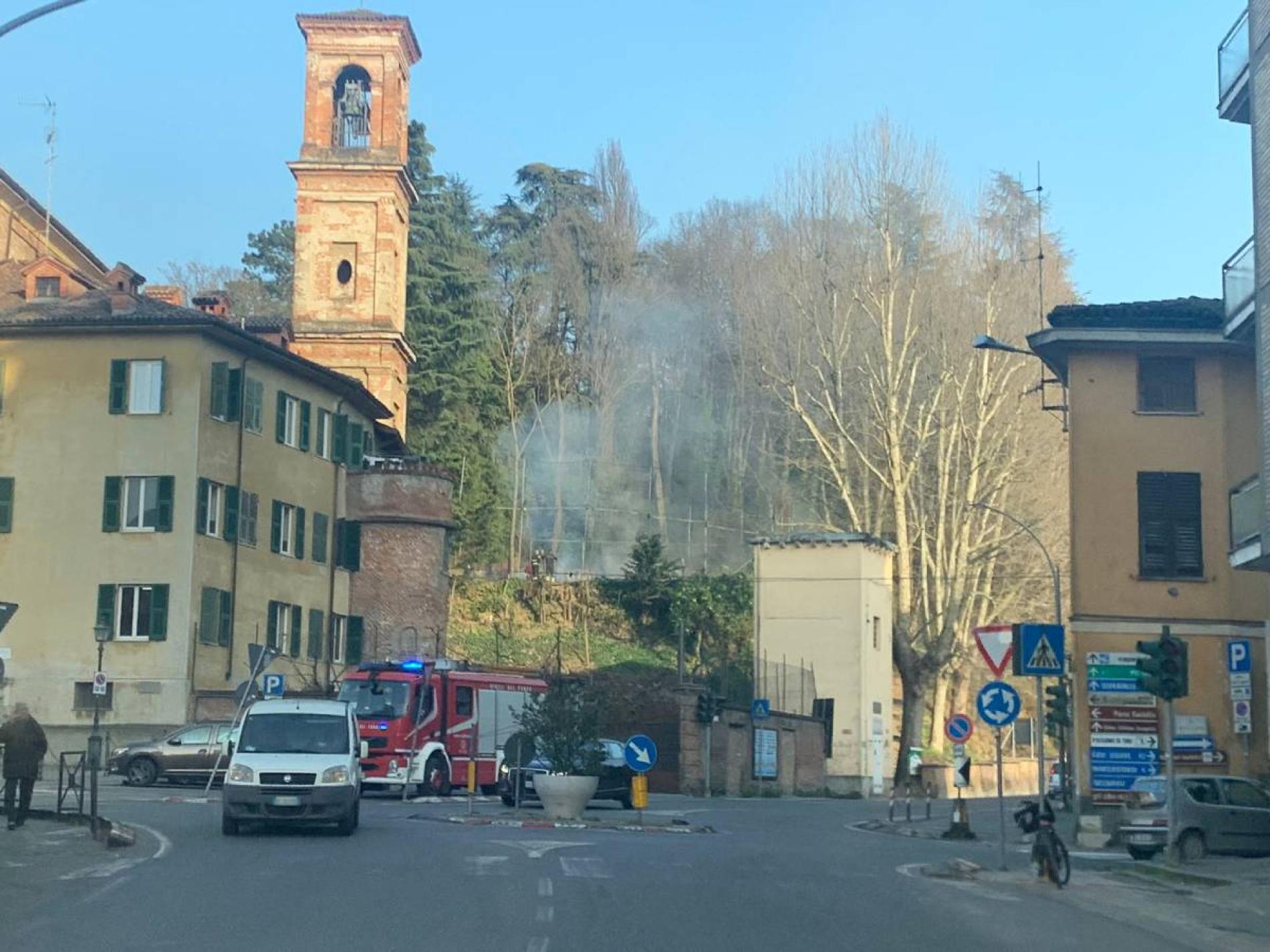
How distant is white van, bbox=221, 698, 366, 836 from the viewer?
21.3 metres

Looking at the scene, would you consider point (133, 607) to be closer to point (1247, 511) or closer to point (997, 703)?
point (1247, 511)

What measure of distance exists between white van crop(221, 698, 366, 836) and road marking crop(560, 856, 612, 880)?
380cm

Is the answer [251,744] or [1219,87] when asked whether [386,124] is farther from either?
[251,744]

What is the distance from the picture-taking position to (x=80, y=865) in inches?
685

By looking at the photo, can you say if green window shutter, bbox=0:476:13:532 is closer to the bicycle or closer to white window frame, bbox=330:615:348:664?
white window frame, bbox=330:615:348:664

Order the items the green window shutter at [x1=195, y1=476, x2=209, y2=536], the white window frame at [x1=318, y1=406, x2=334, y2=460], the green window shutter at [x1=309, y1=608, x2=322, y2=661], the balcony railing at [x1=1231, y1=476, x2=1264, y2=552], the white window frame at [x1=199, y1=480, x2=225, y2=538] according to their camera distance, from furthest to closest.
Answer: the white window frame at [x1=318, y1=406, x2=334, y2=460] → the green window shutter at [x1=309, y1=608, x2=322, y2=661] → the white window frame at [x1=199, y1=480, x2=225, y2=538] → the green window shutter at [x1=195, y1=476, x2=209, y2=536] → the balcony railing at [x1=1231, y1=476, x2=1264, y2=552]

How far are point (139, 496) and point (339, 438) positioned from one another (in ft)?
28.9

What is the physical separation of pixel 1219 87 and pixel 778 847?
14782 millimetres

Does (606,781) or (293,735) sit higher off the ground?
(293,735)

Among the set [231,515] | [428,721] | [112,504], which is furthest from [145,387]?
[428,721]

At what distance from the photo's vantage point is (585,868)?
17.8 metres

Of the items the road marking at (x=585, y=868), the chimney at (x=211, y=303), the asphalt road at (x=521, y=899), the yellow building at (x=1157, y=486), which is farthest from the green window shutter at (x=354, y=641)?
the road marking at (x=585, y=868)

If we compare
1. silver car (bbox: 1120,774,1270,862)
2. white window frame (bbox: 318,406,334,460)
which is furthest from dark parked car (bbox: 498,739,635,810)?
white window frame (bbox: 318,406,334,460)

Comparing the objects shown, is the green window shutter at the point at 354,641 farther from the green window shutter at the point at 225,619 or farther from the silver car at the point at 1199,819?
the silver car at the point at 1199,819
